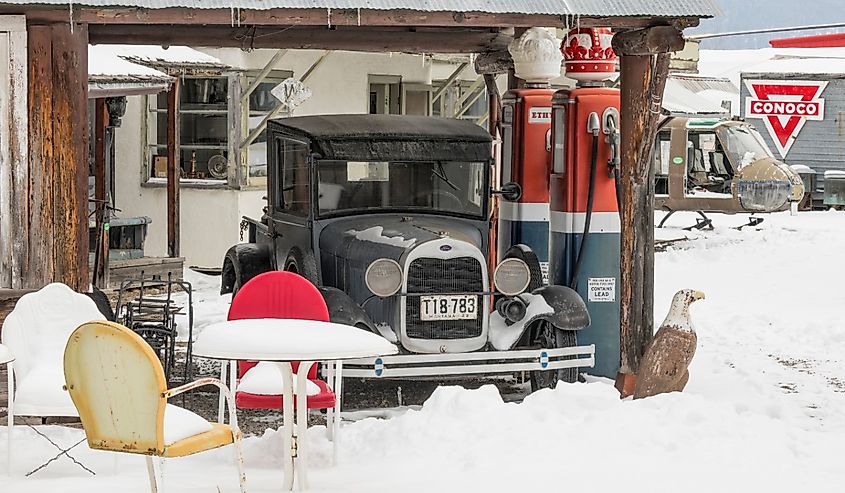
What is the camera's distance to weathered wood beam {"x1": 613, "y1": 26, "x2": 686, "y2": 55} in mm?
8594

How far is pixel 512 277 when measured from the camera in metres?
8.89

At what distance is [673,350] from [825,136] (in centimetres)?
2042

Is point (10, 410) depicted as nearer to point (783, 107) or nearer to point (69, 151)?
point (69, 151)

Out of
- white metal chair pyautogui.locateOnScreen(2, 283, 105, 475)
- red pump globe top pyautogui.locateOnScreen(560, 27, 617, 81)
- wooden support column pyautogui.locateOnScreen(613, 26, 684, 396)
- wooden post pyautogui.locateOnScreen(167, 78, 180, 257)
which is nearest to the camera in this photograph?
white metal chair pyautogui.locateOnScreen(2, 283, 105, 475)

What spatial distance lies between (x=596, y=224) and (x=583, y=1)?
5.23ft

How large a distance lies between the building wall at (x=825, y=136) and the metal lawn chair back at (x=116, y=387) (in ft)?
76.3

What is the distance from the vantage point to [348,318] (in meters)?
8.34

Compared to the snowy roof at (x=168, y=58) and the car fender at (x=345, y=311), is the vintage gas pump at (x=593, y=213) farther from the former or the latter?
the snowy roof at (x=168, y=58)

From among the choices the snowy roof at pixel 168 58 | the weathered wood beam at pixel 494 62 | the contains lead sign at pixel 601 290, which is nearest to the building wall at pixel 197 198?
the snowy roof at pixel 168 58

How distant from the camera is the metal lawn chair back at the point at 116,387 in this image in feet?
16.7

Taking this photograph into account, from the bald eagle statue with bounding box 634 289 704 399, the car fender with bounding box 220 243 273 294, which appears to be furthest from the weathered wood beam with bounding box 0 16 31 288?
the bald eagle statue with bounding box 634 289 704 399

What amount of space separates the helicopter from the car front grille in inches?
542

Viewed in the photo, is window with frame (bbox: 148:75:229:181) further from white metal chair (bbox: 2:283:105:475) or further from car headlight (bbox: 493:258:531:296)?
white metal chair (bbox: 2:283:105:475)

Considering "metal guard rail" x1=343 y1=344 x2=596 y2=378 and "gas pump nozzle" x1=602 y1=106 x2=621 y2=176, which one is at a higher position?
"gas pump nozzle" x1=602 y1=106 x2=621 y2=176
